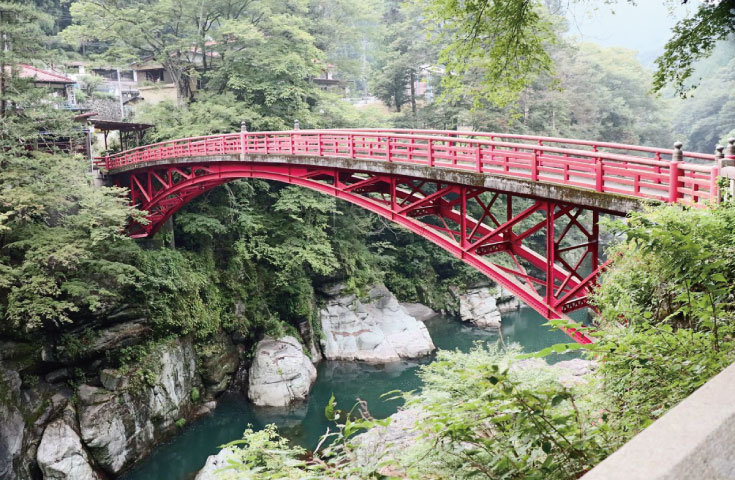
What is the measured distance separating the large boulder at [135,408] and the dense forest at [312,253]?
378 mm

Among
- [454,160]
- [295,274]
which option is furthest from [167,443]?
[454,160]

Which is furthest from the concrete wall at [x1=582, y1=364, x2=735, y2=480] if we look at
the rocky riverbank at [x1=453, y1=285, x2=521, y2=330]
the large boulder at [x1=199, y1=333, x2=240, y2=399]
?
the rocky riverbank at [x1=453, y1=285, x2=521, y2=330]

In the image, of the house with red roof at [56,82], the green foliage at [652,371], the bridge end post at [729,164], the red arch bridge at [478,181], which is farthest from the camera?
the house with red roof at [56,82]

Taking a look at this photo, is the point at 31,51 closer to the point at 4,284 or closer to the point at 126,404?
the point at 4,284

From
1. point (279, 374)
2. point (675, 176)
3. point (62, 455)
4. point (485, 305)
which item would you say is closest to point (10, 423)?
point (62, 455)

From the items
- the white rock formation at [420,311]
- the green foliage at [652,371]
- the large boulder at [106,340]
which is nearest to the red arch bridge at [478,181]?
the green foliage at [652,371]

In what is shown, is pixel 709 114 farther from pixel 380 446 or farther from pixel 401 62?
pixel 380 446

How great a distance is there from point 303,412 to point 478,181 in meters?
10.3

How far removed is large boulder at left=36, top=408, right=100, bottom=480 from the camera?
11500 mm

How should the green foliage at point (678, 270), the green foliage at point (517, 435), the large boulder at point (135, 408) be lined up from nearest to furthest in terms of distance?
the green foliage at point (517, 435), the green foliage at point (678, 270), the large boulder at point (135, 408)

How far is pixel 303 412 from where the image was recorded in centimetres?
1581

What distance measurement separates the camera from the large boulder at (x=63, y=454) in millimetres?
11500

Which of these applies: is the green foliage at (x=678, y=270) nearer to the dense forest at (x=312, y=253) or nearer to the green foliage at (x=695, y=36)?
the dense forest at (x=312, y=253)

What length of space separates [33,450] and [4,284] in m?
3.83
